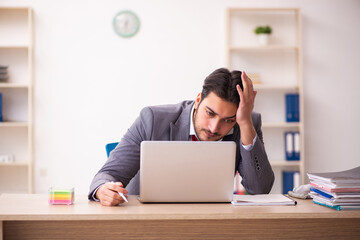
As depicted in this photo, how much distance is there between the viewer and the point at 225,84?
6.98 feet

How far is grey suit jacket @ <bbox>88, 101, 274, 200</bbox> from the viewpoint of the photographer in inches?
84.1

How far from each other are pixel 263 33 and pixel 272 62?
0.34 meters

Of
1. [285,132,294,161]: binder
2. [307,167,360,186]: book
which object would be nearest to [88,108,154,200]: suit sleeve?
[307,167,360,186]: book

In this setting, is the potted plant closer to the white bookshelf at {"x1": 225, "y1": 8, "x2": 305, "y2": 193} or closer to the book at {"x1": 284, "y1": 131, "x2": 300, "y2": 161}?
the white bookshelf at {"x1": 225, "y1": 8, "x2": 305, "y2": 193}

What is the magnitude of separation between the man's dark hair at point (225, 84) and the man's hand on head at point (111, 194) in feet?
2.05

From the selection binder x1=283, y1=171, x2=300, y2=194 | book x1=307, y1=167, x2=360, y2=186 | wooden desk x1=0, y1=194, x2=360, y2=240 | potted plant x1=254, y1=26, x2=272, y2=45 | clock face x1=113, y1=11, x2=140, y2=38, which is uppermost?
clock face x1=113, y1=11, x2=140, y2=38

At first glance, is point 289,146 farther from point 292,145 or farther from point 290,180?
point 290,180

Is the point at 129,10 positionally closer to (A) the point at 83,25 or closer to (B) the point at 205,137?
(A) the point at 83,25

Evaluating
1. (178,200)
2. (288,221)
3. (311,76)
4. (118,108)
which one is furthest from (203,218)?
(311,76)

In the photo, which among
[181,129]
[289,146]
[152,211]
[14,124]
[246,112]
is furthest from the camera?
[289,146]

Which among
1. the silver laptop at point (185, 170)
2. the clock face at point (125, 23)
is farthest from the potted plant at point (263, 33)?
the silver laptop at point (185, 170)

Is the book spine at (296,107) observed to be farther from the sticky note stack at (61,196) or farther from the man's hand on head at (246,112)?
the sticky note stack at (61,196)

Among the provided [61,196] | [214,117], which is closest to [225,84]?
[214,117]

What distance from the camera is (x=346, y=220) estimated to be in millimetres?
1763
